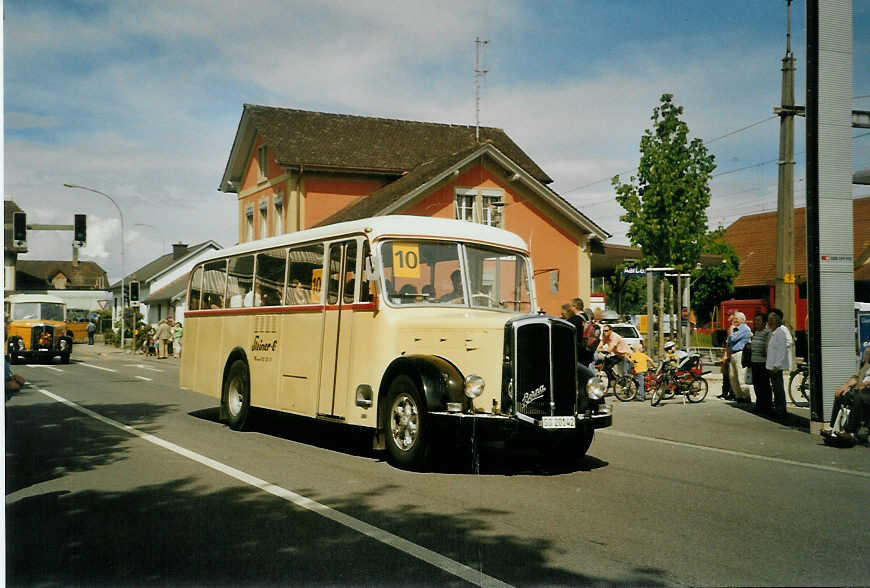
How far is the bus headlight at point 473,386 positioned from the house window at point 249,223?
30.8 meters

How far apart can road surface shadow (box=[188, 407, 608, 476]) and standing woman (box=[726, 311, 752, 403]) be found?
26.2 ft

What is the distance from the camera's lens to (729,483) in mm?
8531

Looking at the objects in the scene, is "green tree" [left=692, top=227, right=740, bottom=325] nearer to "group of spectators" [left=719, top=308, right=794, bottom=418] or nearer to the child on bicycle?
the child on bicycle

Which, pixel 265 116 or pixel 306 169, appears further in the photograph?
pixel 265 116

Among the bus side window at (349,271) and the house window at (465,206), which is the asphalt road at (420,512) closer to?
the bus side window at (349,271)

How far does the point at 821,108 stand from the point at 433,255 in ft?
20.7

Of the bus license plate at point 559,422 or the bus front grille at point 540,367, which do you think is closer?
the bus license plate at point 559,422

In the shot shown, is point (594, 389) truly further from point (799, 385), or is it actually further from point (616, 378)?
point (799, 385)

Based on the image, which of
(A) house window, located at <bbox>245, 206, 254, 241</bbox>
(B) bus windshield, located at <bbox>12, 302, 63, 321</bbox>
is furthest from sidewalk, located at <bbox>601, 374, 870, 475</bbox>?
(B) bus windshield, located at <bbox>12, 302, 63, 321</bbox>

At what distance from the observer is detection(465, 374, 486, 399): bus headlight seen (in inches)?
333

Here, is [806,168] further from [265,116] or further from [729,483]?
[265,116]

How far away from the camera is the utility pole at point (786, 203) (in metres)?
19.6

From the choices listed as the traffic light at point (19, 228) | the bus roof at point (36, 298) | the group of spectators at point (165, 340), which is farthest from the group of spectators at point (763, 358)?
the bus roof at point (36, 298)

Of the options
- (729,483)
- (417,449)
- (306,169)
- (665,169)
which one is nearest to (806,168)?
(729,483)
